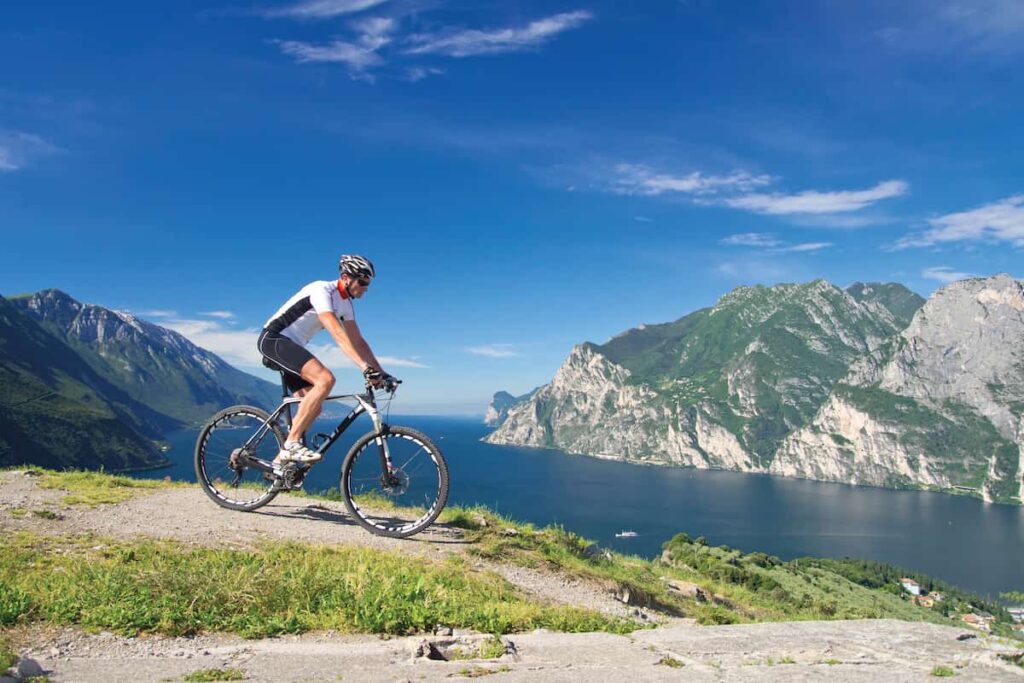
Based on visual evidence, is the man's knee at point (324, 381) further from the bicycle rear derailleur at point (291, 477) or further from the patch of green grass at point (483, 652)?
the patch of green grass at point (483, 652)

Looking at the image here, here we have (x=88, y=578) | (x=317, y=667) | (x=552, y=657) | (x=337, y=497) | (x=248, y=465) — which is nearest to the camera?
(x=317, y=667)

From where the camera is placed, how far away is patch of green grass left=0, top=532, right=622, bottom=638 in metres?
5.11

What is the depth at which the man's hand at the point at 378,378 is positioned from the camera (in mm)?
8602

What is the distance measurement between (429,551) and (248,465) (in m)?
3.61

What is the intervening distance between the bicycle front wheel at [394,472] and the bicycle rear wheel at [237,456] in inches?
58.3

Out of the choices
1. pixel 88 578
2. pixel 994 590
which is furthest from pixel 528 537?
pixel 994 590

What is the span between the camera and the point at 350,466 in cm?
905

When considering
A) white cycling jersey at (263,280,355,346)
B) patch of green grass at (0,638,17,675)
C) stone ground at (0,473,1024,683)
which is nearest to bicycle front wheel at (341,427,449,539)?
white cycling jersey at (263,280,355,346)

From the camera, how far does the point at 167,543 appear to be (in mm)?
7477

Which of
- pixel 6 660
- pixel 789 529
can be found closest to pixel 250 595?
pixel 6 660

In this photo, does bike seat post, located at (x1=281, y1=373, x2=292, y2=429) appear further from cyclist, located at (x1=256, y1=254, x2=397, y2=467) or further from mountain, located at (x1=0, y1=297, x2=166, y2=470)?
mountain, located at (x1=0, y1=297, x2=166, y2=470)

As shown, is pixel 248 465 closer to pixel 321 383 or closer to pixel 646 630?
pixel 321 383

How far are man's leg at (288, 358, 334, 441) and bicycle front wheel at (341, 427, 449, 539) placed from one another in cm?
80

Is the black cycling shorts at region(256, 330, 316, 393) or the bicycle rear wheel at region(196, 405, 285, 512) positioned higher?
the black cycling shorts at region(256, 330, 316, 393)
